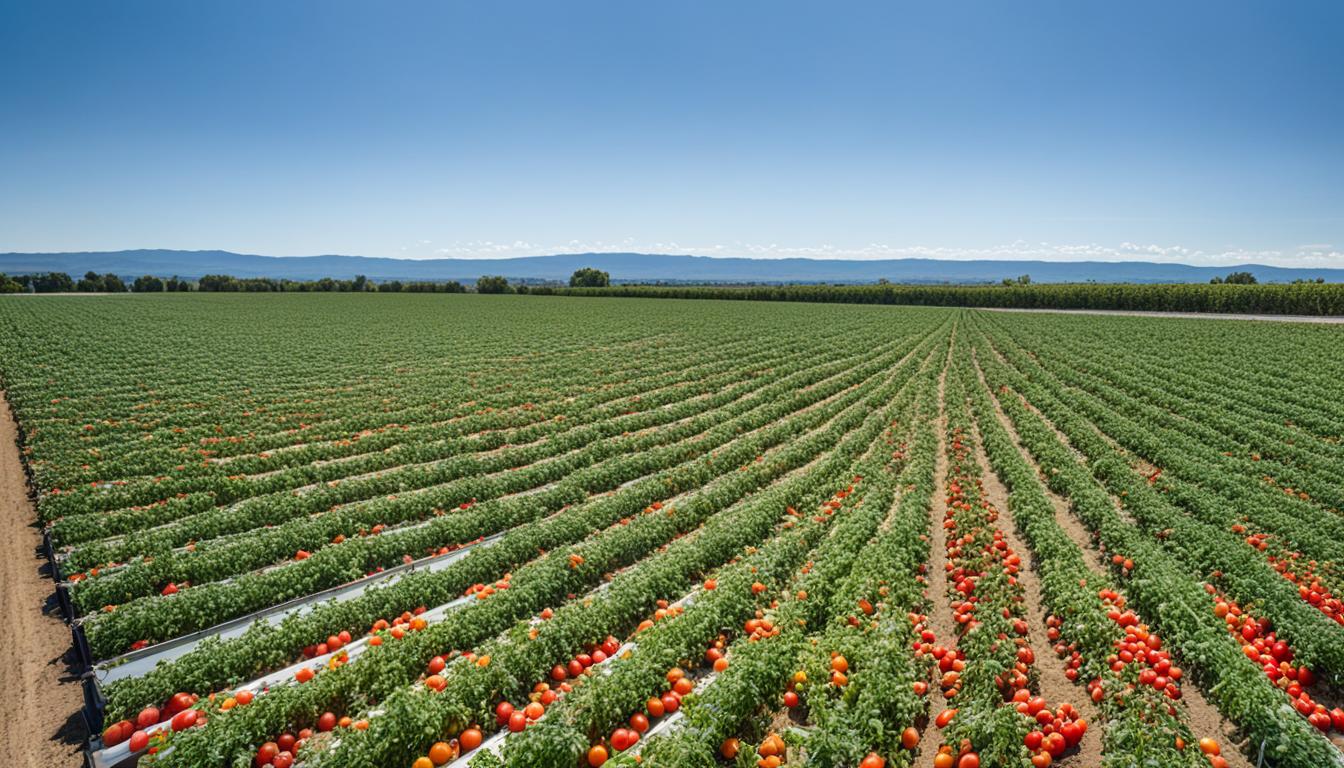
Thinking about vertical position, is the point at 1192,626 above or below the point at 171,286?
below

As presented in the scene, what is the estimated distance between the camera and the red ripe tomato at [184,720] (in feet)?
17.9

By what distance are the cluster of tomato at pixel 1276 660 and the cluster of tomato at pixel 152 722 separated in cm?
1003

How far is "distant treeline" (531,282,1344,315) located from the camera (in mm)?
70375

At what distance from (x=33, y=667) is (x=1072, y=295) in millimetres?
109182

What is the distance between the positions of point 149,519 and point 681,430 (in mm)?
11123

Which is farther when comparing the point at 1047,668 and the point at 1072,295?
A: the point at 1072,295

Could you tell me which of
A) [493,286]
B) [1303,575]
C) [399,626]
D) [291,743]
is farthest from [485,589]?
[493,286]

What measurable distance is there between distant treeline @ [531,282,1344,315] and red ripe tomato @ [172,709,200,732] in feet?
319

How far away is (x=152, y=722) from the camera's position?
18.6ft

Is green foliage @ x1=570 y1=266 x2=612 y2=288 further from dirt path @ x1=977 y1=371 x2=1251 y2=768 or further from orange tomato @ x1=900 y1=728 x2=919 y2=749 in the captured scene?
orange tomato @ x1=900 y1=728 x2=919 y2=749

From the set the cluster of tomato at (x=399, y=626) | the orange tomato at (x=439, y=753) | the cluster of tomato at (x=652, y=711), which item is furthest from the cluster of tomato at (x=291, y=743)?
the cluster of tomato at (x=652, y=711)

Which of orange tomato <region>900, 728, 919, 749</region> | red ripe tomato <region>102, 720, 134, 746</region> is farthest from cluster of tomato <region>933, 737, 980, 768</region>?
red ripe tomato <region>102, 720, 134, 746</region>

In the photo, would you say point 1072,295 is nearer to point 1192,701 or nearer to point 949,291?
point 949,291

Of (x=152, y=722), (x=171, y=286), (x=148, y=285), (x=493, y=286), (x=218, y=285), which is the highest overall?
(x=493, y=286)
